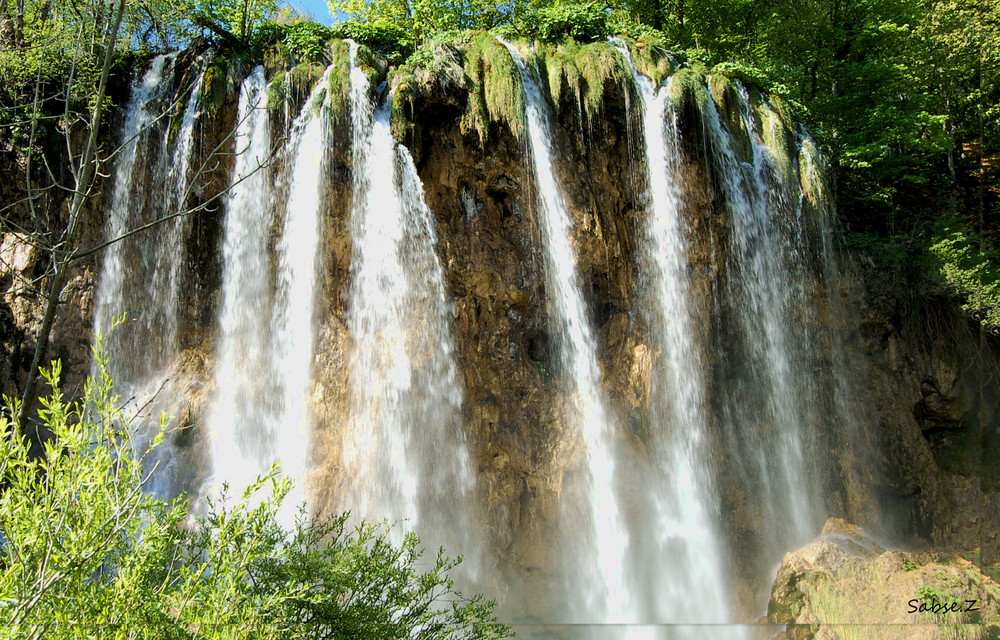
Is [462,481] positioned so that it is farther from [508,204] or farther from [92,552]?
[92,552]

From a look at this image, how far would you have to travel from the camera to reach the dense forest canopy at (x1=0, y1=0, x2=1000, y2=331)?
13.1 metres

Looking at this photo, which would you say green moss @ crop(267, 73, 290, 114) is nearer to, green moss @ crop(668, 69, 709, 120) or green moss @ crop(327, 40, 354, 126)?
green moss @ crop(327, 40, 354, 126)

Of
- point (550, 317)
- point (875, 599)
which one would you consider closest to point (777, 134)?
point (550, 317)

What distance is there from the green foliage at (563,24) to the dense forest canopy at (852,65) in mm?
31

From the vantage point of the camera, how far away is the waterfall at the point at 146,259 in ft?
38.7

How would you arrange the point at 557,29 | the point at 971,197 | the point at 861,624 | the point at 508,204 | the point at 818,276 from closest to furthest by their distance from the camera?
the point at 861,624
the point at 508,204
the point at 557,29
the point at 818,276
the point at 971,197

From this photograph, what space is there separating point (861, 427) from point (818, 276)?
3234 mm

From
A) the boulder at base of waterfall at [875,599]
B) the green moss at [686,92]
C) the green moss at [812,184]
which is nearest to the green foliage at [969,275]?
the green moss at [812,184]

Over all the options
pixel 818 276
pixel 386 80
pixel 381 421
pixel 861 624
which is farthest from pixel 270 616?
pixel 818 276

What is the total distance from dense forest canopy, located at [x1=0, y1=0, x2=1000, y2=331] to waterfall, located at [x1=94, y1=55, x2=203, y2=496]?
1400 millimetres

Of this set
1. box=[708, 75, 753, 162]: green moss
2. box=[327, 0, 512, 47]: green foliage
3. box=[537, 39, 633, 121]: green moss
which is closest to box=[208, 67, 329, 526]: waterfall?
box=[537, 39, 633, 121]: green moss

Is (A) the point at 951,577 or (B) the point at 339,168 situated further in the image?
(B) the point at 339,168

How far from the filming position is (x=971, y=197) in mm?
18797

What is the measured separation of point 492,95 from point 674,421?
6.59 meters
